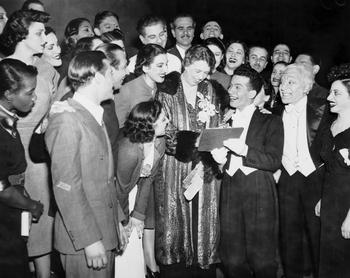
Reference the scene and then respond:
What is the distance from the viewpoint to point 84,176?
2441 millimetres

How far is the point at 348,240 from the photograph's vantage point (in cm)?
339

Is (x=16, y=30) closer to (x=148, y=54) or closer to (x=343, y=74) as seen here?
(x=148, y=54)

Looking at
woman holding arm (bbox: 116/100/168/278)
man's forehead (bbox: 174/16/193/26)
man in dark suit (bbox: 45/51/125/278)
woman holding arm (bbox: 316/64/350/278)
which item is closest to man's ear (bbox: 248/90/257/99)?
woman holding arm (bbox: 316/64/350/278)

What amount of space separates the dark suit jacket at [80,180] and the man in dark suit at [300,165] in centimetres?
190

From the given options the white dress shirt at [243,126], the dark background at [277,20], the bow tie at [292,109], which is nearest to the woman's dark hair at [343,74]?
the bow tie at [292,109]

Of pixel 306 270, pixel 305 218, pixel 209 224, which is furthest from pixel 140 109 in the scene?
pixel 306 270

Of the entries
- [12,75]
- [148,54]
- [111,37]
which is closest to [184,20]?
[111,37]

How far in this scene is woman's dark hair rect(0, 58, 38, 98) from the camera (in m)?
2.88

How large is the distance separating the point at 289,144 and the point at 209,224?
1.08 metres

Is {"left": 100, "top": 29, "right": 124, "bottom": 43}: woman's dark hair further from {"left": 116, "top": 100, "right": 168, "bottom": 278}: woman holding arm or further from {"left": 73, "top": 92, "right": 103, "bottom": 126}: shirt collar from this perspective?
{"left": 73, "top": 92, "right": 103, "bottom": 126}: shirt collar

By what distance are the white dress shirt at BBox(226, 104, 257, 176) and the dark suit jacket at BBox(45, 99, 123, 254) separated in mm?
1351

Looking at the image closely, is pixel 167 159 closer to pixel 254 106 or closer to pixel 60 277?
pixel 254 106

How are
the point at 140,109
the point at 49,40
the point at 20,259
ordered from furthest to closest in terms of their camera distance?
the point at 49,40 < the point at 140,109 < the point at 20,259

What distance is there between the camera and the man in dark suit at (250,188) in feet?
11.4
